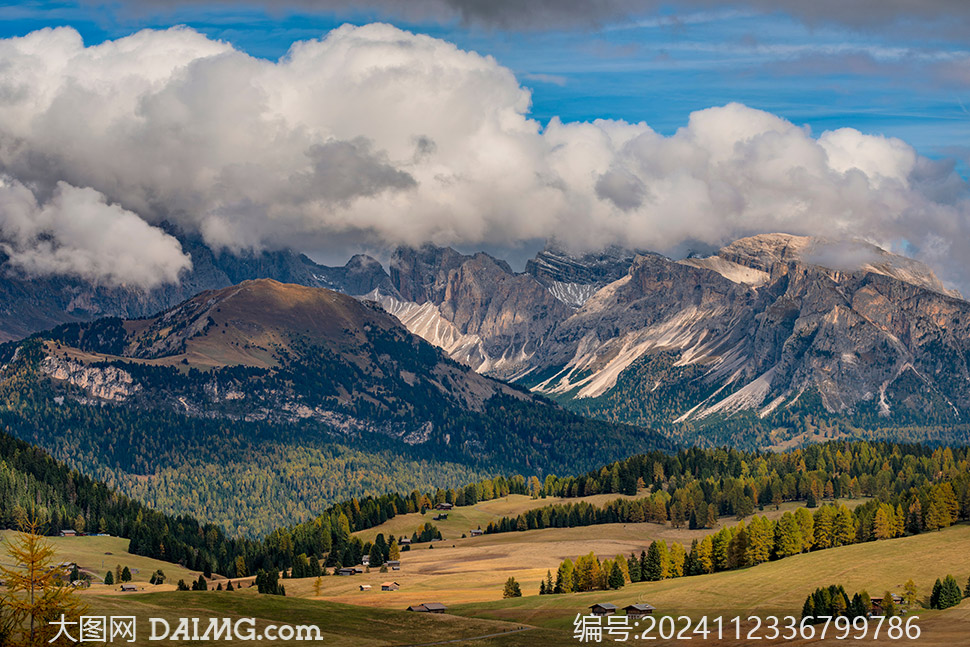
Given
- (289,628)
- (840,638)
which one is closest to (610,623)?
(840,638)

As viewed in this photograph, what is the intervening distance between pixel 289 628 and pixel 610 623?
50.0 meters

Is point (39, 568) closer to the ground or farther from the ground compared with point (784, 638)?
farther from the ground

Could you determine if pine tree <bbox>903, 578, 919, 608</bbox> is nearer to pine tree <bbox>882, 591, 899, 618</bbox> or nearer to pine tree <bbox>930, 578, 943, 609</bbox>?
pine tree <bbox>930, 578, 943, 609</bbox>

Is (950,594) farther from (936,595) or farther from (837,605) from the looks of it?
(837,605)

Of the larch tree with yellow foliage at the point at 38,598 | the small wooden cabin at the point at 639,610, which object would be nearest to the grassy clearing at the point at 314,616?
the small wooden cabin at the point at 639,610

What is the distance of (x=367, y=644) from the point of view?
148 m

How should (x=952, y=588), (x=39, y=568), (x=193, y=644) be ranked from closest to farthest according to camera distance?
(x=39, y=568)
(x=193, y=644)
(x=952, y=588)

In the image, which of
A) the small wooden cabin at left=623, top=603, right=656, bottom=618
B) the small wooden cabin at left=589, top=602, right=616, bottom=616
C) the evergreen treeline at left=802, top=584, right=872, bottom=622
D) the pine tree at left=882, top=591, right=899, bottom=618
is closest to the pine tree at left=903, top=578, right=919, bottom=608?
the pine tree at left=882, top=591, right=899, bottom=618

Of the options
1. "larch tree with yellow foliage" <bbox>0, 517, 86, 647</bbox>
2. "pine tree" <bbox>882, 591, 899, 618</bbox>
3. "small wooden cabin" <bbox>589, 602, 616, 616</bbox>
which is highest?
"larch tree with yellow foliage" <bbox>0, 517, 86, 647</bbox>

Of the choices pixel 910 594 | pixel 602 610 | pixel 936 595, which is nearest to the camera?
pixel 936 595

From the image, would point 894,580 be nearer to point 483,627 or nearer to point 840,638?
point 840,638

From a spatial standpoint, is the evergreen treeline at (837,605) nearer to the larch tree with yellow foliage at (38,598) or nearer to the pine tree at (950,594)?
the pine tree at (950,594)

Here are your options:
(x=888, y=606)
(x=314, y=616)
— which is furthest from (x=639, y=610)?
(x=314, y=616)

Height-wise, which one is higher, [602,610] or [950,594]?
[602,610]
